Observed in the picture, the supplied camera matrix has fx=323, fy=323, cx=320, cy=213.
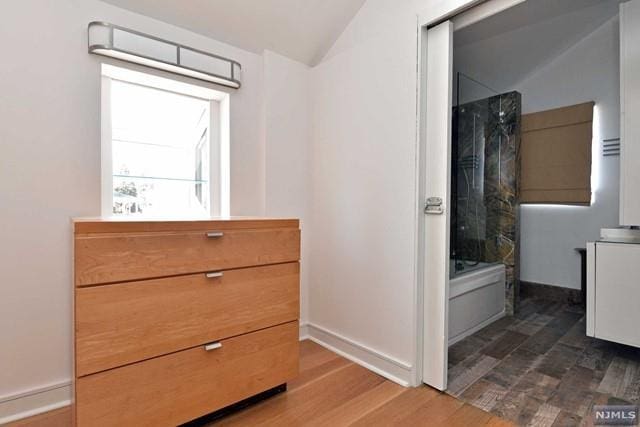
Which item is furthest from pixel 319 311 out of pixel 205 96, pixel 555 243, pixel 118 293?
pixel 555 243

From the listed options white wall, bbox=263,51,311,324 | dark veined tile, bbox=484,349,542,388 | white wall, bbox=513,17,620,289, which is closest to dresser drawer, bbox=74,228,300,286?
white wall, bbox=263,51,311,324

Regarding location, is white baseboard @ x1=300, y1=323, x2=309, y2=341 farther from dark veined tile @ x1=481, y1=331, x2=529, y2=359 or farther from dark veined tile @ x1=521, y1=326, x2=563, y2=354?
dark veined tile @ x1=521, y1=326, x2=563, y2=354

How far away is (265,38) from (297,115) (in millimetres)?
503

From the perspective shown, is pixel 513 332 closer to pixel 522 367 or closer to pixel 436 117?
pixel 522 367

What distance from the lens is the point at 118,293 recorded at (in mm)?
1104

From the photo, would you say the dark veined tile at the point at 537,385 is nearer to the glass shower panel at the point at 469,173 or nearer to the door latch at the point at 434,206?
the glass shower panel at the point at 469,173

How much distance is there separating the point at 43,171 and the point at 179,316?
3.04 ft

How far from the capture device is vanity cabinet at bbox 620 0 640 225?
188 cm

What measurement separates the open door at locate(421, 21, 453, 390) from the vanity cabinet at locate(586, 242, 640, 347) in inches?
44.8

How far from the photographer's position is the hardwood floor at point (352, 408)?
1.38 metres

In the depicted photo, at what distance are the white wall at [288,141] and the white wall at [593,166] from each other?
2.40 metres

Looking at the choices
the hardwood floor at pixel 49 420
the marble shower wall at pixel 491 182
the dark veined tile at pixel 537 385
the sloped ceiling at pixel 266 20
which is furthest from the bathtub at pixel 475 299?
the hardwood floor at pixel 49 420

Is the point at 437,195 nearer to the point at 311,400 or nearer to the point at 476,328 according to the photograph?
the point at 311,400

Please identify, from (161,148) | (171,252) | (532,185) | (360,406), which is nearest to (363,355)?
(360,406)
